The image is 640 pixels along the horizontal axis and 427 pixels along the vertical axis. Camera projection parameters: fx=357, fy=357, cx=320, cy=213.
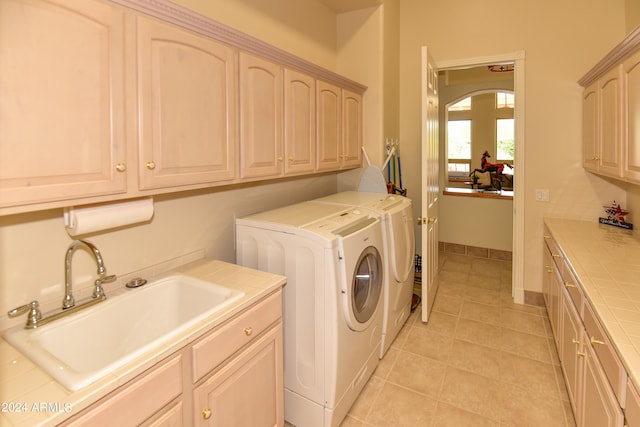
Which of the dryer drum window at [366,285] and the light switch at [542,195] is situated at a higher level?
the light switch at [542,195]

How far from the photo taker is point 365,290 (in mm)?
2186

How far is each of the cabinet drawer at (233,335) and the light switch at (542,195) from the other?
2.82 metres

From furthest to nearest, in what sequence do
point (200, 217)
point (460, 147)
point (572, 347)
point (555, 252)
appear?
1. point (460, 147)
2. point (555, 252)
3. point (200, 217)
4. point (572, 347)

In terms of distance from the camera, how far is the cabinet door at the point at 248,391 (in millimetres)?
1313

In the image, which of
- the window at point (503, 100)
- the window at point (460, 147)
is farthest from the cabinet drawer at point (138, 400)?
the window at point (503, 100)

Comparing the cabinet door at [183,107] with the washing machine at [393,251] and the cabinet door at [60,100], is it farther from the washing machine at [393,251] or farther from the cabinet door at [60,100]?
the washing machine at [393,251]

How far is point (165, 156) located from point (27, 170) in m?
0.49

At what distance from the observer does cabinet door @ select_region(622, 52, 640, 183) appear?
1916 mm

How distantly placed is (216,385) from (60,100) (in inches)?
43.1

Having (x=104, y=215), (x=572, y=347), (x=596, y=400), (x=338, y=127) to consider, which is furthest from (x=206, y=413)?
(x=338, y=127)

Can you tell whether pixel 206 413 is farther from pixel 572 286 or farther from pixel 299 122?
pixel 572 286

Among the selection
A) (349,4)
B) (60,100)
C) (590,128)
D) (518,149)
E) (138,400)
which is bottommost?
(138,400)

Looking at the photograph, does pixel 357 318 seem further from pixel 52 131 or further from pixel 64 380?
pixel 52 131

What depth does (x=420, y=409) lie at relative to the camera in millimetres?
2080
